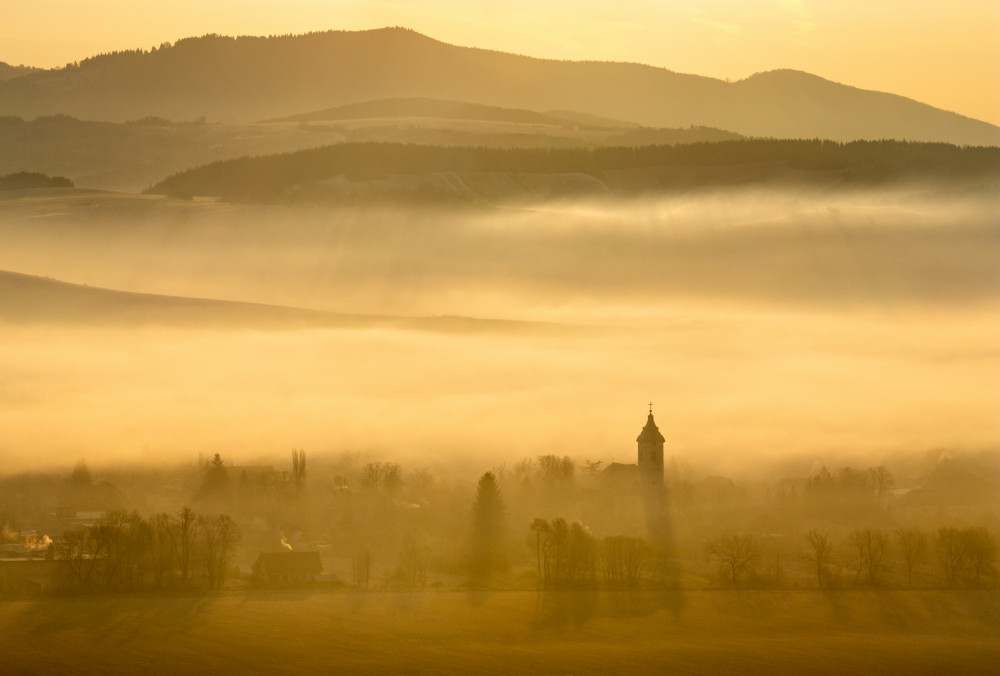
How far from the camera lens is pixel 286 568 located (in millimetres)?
80875

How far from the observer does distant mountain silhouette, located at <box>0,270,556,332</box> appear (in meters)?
149

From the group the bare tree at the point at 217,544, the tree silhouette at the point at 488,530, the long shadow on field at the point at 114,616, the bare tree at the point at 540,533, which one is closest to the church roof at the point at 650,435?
the tree silhouette at the point at 488,530

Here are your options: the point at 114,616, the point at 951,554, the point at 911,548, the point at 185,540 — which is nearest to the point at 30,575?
the point at 185,540

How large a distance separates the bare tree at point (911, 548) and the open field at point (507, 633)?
2.82 m

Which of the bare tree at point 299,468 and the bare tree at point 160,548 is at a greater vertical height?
the bare tree at point 299,468

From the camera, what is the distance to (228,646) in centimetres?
7125

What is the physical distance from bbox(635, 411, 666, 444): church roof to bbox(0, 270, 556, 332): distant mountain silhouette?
44.3m

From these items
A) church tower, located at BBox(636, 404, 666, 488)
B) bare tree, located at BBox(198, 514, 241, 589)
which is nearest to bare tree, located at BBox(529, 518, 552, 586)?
bare tree, located at BBox(198, 514, 241, 589)

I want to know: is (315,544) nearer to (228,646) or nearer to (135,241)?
(228,646)

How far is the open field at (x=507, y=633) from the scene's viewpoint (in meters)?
70.1

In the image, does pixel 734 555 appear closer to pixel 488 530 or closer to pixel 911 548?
pixel 911 548

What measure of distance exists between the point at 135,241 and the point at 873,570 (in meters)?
121

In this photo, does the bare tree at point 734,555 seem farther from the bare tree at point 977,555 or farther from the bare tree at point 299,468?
the bare tree at point 299,468

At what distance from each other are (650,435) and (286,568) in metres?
28.5
